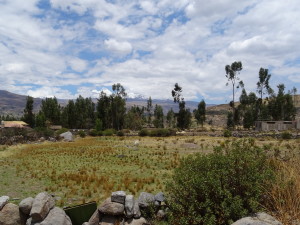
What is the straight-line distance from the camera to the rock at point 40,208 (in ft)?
23.0

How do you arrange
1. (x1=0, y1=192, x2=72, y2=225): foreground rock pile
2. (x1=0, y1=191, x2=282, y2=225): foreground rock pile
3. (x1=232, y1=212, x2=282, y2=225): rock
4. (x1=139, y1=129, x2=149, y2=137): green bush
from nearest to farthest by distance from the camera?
(x1=232, y1=212, x2=282, y2=225): rock < (x1=0, y1=192, x2=72, y2=225): foreground rock pile < (x1=0, y1=191, x2=282, y2=225): foreground rock pile < (x1=139, y1=129, x2=149, y2=137): green bush

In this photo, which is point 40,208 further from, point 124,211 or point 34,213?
point 124,211

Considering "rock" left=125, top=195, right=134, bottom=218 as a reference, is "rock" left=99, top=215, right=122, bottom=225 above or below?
below

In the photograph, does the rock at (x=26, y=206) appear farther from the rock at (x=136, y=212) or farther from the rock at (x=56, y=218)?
the rock at (x=136, y=212)

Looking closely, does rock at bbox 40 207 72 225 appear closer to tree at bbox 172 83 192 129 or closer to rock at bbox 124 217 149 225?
rock at bbox 124 217 149 225

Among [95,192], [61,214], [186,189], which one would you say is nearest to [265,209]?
[186,189]

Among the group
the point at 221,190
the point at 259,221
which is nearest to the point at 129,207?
the point at 221,190

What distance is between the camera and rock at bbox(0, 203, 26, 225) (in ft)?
24.8

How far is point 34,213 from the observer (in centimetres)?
700

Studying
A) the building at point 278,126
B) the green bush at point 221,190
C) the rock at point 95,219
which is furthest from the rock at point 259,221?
the building at point 278,126

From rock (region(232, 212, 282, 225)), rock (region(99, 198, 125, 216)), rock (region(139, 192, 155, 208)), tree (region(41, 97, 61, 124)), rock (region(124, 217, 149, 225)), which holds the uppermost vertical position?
tree (region(41, 97, 61, 124))

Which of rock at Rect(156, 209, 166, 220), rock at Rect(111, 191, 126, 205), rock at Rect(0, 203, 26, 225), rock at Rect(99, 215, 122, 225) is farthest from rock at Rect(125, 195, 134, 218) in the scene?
rock at Rect(0, 203, 26, 225)

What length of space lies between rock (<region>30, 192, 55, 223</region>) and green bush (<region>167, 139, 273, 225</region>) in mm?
3212

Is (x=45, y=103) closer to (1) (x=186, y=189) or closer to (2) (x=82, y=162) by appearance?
(2) (x=82, y=162)
